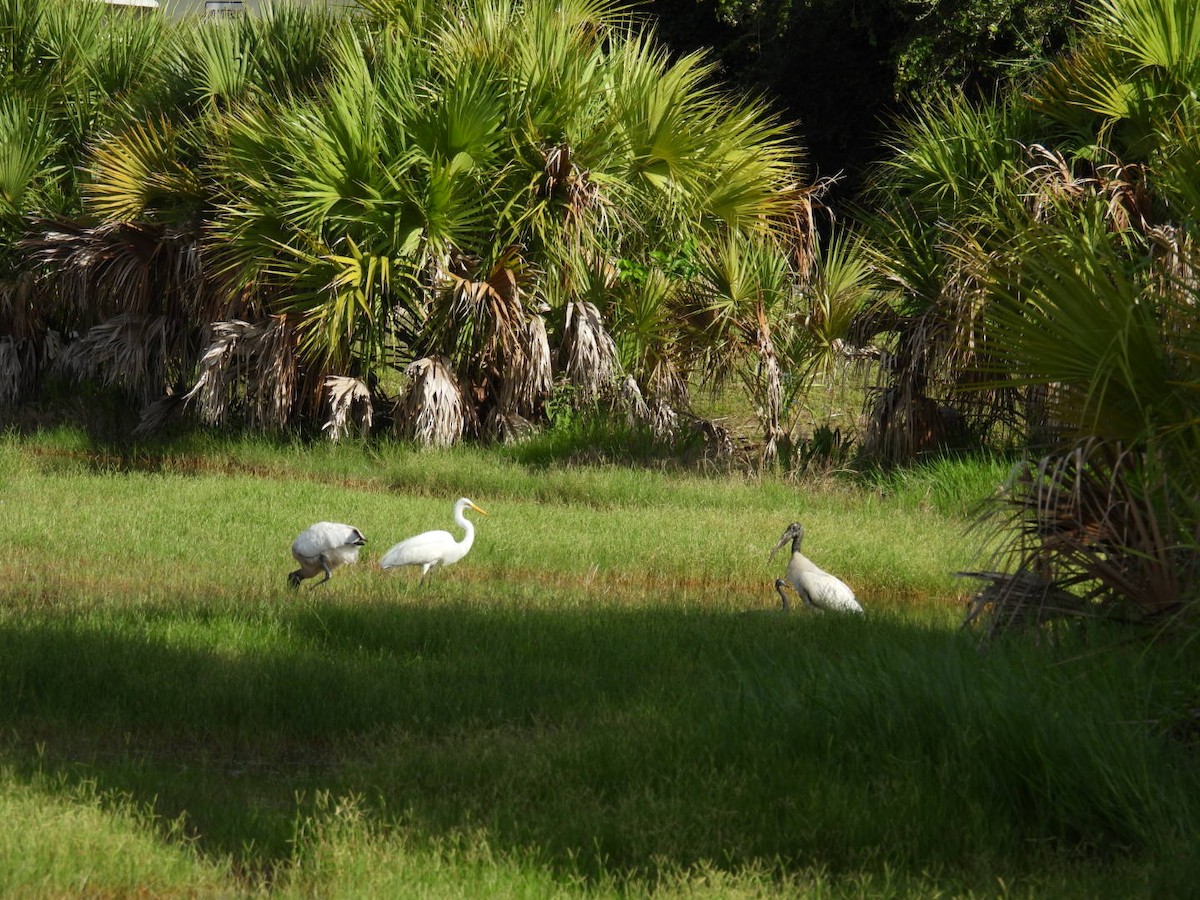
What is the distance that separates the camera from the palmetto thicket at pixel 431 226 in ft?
50.1

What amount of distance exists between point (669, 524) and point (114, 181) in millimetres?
8521

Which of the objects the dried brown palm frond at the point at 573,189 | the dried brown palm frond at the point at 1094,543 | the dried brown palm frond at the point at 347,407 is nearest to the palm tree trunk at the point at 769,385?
the dried brown palm frond at the point at 573,189

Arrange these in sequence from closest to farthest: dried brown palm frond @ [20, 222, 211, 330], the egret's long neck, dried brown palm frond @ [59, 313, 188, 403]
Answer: the egret's long neck → dried brown palm frond @ [20, 222, 211, 330] → dried brown palm frond @ [59, 313, 188, 403]

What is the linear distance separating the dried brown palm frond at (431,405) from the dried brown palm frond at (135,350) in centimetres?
328

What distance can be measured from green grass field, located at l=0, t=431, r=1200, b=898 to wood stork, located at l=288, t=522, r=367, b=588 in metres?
0.18

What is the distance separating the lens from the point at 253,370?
1578 cm

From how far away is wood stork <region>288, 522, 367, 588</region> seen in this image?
9.37m

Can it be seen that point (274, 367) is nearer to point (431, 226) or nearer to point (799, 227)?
point (431, 226)

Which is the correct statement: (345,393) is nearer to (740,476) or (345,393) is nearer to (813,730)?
(740,476)

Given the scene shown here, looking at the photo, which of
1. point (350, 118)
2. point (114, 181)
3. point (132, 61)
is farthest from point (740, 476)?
point (132, 61)

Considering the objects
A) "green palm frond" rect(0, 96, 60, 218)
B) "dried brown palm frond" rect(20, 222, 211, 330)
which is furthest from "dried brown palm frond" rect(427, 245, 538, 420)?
"green palm frond" rect(0, 96, 60, 218)

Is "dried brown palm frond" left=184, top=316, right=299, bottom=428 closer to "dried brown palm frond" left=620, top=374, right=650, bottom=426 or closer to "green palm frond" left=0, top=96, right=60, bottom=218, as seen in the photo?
"dried brown palm frond" left=620, top=374, right=650, bottom=426

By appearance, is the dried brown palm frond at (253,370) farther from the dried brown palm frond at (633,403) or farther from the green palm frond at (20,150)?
the green palm frond at (20,150)

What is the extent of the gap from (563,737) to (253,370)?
1038 cm
